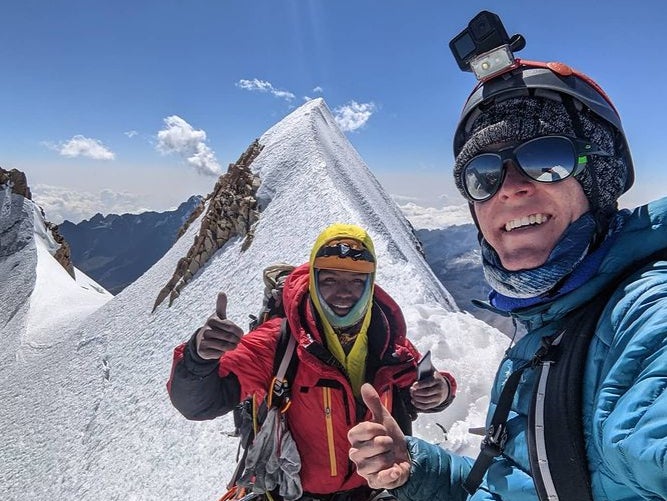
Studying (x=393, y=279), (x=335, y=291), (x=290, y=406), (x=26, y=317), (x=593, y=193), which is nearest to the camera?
(x=593, y=193)

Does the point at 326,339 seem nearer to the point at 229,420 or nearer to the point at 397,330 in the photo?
the point at 397,330

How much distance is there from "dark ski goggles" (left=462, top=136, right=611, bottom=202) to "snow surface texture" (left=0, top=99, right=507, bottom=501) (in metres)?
4.06

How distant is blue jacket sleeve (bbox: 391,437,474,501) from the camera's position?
2.00 meters

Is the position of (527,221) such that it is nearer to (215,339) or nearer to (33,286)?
(215,339)

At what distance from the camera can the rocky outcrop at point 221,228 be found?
1588cm

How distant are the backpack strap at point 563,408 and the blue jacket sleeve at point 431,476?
78 centimetres

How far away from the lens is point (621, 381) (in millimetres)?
1119

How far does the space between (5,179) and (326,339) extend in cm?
4580

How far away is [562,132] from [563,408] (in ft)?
3.54

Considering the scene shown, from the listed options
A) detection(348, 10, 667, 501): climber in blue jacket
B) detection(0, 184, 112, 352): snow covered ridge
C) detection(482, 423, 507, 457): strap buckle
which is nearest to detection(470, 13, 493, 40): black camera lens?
detection(348, 10, 667, 501): climber in blue jacket

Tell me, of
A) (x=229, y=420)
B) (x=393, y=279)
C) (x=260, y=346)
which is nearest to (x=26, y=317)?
(x=229, y=420)

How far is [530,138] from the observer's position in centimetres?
172

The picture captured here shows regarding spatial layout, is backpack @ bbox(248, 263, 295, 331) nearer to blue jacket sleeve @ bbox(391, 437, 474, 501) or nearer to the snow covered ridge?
blue jacket sleeve @ bbox(391, 437, 474, 501)

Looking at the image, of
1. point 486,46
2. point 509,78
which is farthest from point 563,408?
Answer: point 486,46
